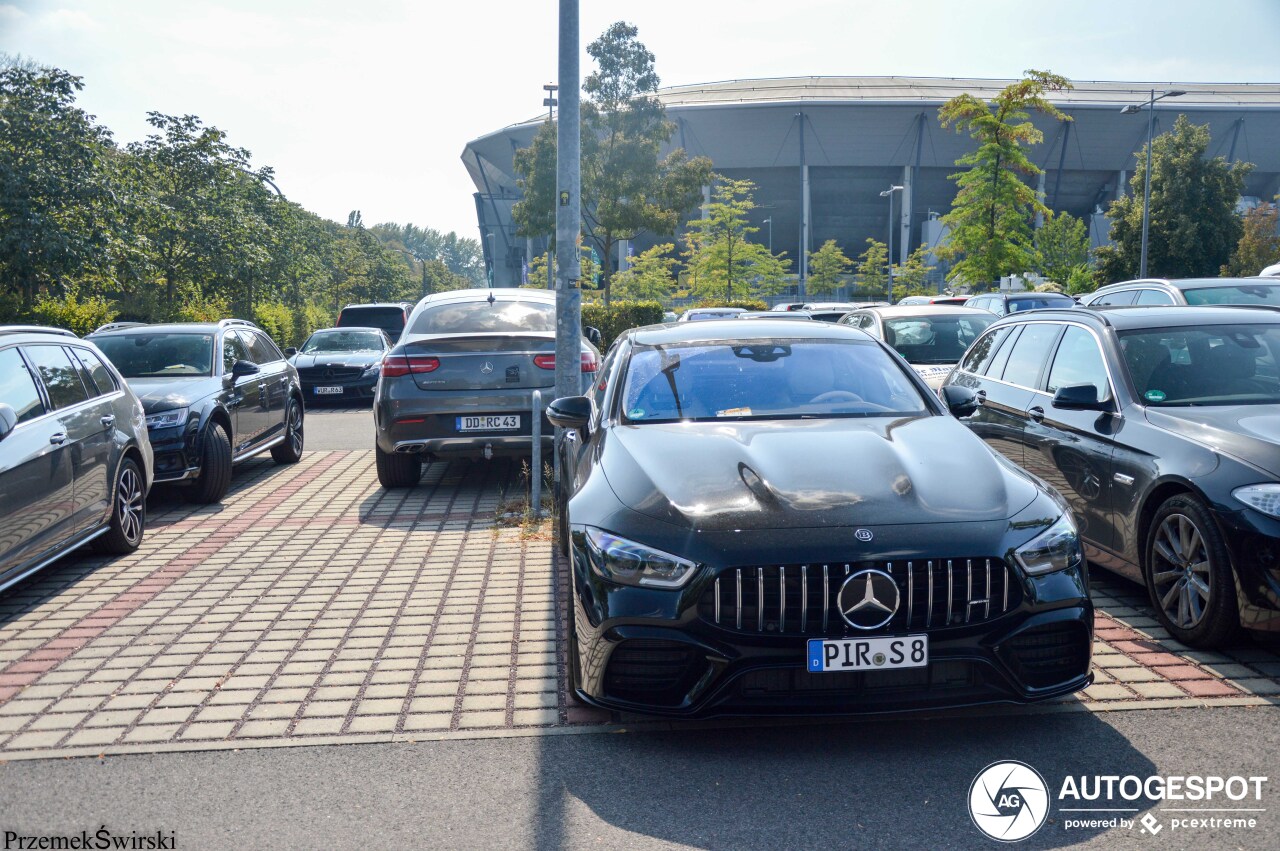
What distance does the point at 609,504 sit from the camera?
4285 millimetres

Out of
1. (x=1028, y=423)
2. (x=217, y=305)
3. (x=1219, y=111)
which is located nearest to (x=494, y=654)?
(x=1028, y=423)

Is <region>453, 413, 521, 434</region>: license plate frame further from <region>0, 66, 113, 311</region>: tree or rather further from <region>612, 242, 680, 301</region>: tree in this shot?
<region>612, 242, 680, 301</region>: tree

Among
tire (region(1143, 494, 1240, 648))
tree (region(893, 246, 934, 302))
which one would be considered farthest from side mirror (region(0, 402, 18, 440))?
tree (region(893, 246, 934, 302))

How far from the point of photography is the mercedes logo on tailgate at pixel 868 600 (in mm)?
3781

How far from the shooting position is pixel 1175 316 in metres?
6.39

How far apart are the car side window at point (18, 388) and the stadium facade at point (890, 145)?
71974mm

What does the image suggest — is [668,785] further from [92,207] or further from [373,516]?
[92,207]

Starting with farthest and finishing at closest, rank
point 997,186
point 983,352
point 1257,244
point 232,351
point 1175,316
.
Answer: point 1257,244 → point 997,186 → point 232,351 → point 983,352 → point 1175,316

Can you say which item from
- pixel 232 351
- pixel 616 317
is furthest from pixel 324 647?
pixel 616 317

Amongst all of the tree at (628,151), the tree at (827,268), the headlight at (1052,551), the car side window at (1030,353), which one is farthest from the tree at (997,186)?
the tree at (827,268)

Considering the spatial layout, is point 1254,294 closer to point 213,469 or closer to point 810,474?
point 810,474

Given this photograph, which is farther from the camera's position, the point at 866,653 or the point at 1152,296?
the point at 1152,296

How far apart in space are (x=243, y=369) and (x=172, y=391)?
98cm

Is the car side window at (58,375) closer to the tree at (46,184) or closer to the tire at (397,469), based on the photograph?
the tire at (397,469)
